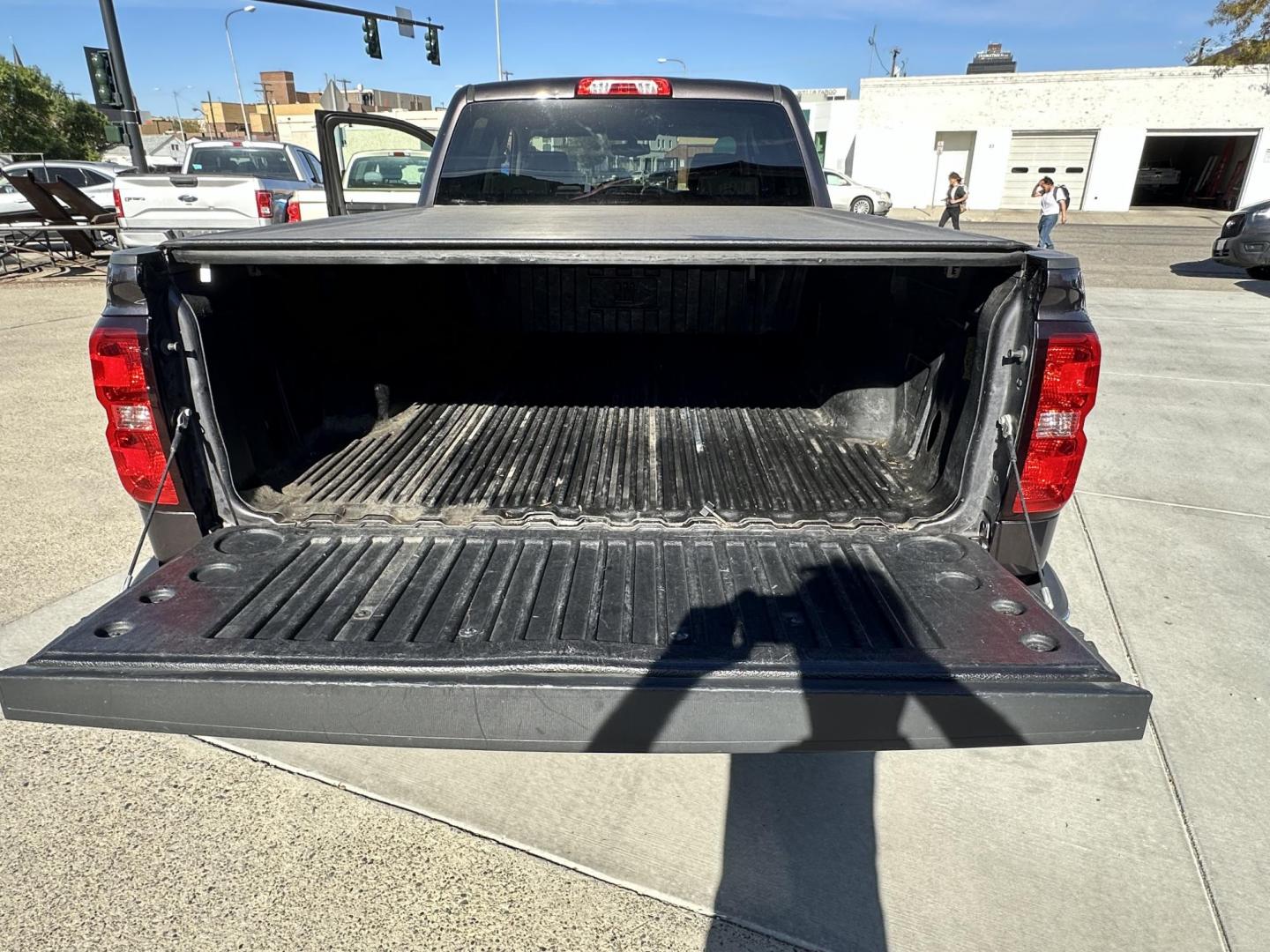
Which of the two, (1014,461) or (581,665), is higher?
(1014,461)

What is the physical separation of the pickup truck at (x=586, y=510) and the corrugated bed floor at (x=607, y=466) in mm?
19

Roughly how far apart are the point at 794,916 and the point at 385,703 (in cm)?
→ 125

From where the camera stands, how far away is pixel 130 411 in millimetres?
2090

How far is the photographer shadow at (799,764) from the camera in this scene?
1.59m

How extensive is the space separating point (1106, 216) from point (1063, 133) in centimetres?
407

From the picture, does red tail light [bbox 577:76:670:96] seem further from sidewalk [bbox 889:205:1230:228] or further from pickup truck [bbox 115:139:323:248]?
sidewalk [bbox 889:205:1230:228]

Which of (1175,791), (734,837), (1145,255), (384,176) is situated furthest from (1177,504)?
(1145,255)

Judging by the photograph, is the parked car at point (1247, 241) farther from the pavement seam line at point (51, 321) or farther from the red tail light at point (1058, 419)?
the pavement seam line at point (51, 321)

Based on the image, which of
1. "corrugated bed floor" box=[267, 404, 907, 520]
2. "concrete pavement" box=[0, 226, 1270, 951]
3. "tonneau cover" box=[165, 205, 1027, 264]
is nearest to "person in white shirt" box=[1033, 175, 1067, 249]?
"corrugated bed floor" box=[267, 404, 907, 520]

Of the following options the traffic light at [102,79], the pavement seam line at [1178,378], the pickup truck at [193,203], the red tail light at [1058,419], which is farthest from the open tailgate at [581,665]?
the traffic light at [102,79]

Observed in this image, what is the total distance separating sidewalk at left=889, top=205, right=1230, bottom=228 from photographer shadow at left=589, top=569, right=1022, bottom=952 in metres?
25.1

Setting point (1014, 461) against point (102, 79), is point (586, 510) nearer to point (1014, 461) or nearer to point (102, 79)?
point (1014, 461)

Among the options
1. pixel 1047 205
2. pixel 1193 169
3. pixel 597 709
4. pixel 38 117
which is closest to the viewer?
pixel 597 709

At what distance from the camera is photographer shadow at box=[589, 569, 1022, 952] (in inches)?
62.5
